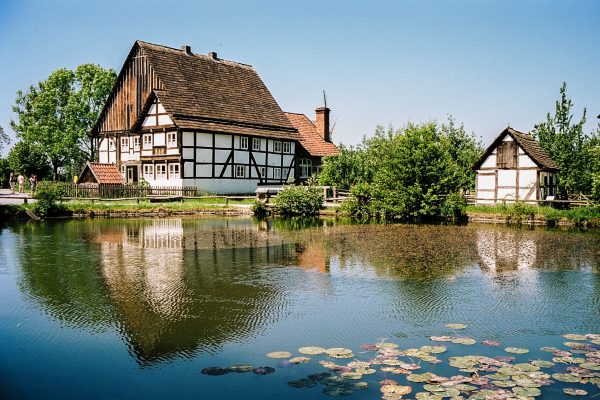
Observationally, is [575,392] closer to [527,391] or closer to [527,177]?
[527,391]

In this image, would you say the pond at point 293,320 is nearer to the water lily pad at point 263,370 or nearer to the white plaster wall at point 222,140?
the water lily pad at point 263,370

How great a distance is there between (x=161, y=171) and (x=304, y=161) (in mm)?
13775

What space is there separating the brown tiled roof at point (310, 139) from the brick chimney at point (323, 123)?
37 centimetres

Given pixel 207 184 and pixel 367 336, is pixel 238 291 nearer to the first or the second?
pixel 367 336

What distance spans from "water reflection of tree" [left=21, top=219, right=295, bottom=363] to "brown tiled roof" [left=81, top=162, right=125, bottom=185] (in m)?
18.7

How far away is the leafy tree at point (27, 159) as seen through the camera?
167ft

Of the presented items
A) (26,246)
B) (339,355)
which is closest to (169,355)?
(339,355)

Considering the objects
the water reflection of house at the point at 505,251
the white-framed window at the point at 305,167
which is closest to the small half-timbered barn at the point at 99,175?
the white-framed window at the point at 305,167

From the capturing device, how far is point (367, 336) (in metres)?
8.80

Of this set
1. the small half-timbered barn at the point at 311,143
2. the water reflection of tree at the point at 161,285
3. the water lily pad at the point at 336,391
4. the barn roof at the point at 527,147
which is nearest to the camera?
the water lily pad at the point at 336,391

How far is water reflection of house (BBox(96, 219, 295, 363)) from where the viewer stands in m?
8.89

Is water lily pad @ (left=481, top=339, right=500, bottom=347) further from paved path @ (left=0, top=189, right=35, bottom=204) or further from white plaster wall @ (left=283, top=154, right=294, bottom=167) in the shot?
white plaster wall @ (left=283, top=154, right=294, bottom=167)

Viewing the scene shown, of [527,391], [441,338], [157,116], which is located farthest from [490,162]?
[527,391]

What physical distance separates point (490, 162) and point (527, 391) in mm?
30954
